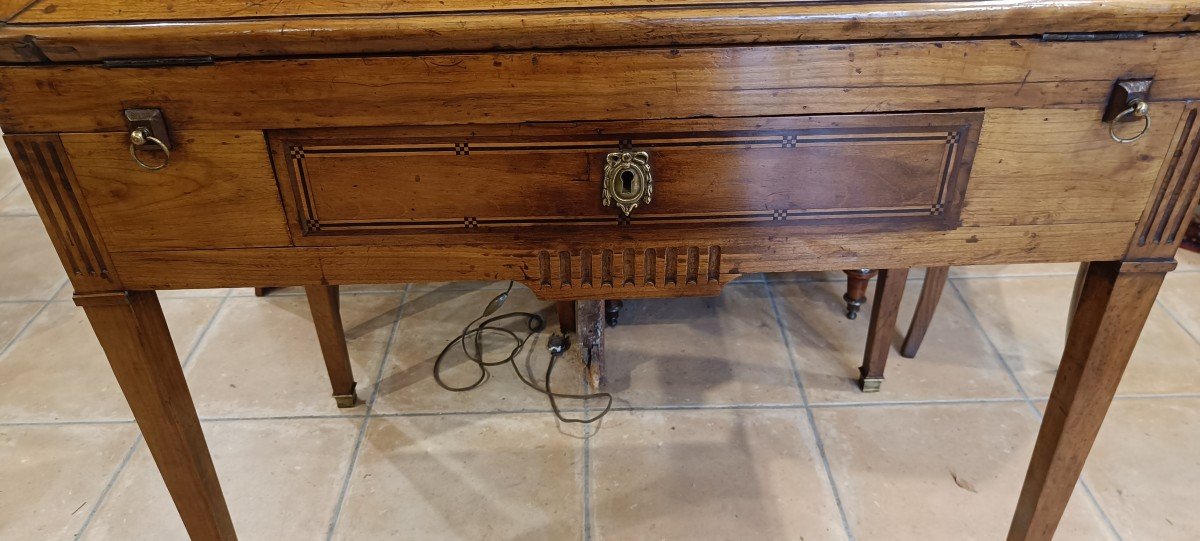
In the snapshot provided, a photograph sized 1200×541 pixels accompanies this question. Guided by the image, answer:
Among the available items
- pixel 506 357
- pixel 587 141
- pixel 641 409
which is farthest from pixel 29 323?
pixel 587 141

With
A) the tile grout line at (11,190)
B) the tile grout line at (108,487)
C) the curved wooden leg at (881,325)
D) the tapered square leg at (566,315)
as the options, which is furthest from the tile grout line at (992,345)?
the tile grout line at (11,190)

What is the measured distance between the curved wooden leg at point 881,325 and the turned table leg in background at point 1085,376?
1.87ft

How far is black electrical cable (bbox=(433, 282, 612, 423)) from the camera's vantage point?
1905 millimetres

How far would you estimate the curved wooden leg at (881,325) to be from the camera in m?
1.77

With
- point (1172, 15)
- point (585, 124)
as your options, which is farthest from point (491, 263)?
point (1172, 15)

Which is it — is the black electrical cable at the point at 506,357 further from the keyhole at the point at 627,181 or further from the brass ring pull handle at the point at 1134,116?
the brass ring pull handle at the point at 1134,116

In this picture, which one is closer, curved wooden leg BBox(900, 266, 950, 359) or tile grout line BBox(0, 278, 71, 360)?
curved wooden leg BBox(900, 266, 950, 359)

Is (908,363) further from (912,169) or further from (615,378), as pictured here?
(912,169)

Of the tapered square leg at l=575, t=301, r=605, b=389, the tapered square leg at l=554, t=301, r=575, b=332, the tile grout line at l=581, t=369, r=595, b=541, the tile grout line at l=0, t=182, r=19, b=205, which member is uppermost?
the tapered square leg at l=575, t=301, r=605, b=389

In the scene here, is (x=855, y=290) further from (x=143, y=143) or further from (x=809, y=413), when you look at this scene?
(x=143, y=143)

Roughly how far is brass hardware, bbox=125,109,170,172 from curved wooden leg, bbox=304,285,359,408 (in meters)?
0.83

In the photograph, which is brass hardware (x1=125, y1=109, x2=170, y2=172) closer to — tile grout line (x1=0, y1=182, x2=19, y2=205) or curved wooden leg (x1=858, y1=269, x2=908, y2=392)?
curved wooden leg (x1=858, y1=269, x2=908, y2=392)

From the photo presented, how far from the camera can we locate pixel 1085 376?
3.65ft

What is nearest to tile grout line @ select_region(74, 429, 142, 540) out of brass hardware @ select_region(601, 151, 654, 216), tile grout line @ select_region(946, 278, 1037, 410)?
brass hardware @ select_region(601, 151, 654, 216)
